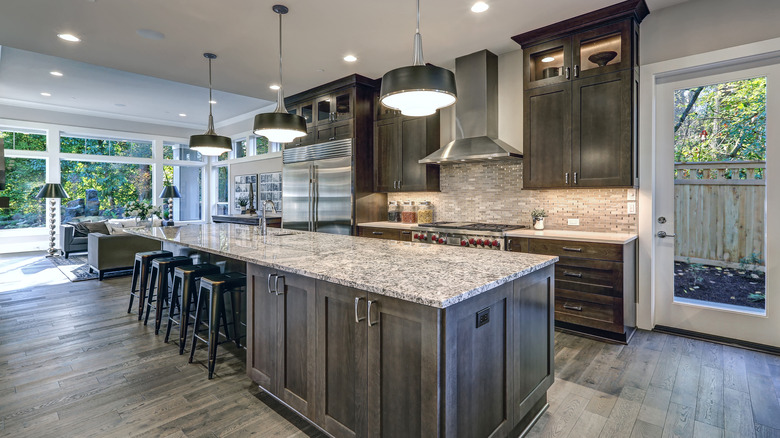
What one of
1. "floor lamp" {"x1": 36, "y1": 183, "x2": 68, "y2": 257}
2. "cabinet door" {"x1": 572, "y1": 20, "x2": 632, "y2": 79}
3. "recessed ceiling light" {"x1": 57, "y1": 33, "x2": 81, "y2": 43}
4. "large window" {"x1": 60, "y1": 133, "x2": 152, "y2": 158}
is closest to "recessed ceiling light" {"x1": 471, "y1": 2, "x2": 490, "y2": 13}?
"cabinet door" {"x1": 572, "y1": 20, "x2": 632, "y2": 79}

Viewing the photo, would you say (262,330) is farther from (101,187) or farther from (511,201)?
(101,187)

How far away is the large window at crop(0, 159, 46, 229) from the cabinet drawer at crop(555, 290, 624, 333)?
1027 centimetres

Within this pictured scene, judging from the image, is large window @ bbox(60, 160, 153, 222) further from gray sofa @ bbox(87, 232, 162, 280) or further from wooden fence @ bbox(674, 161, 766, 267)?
wooden fence @ bbox(674, 161, 766, 267)

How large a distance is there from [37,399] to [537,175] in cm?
419

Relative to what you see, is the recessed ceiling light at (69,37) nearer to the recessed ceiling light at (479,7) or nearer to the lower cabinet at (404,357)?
the lower cabinet at (404,357)

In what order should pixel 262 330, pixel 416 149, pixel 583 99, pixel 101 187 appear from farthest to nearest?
pixel 101 187, pixel 416 149, pixel 583 99, pixel 262 330

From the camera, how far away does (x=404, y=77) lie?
75.3 inches

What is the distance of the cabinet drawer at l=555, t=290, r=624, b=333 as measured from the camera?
3061 mm

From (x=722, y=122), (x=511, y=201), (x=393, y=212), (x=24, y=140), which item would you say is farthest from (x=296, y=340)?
(x=24, y=140)

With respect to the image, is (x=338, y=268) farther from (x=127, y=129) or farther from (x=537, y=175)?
(x=127, y=129)

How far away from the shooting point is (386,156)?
5.21m

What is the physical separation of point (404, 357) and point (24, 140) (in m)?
10.2

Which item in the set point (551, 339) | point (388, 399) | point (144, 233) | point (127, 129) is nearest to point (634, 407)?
point (551, 339)

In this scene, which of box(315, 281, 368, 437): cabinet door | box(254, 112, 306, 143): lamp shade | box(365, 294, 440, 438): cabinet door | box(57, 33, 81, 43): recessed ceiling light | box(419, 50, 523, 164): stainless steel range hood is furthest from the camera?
box(419, 50, 523, 164): stainless steel range hood
